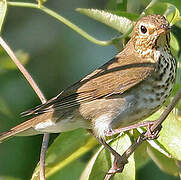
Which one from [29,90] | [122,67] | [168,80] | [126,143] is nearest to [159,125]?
[126,143]

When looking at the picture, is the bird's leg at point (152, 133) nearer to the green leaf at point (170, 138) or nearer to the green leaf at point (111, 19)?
the green leaf at point (170, 138)

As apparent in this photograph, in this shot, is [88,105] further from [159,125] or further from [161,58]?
[159,125]

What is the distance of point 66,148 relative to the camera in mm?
4340

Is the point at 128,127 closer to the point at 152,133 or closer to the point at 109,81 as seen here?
the point at 152,133

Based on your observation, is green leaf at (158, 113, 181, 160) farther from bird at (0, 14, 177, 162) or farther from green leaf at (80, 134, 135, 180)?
bird at (0, 14, 177, 162)

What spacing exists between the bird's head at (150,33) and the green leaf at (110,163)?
2.47 feet

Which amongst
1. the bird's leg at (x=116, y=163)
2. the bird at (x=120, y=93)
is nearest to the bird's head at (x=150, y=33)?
the bird at (x=120, y=93)

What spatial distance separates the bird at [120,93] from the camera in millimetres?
4535

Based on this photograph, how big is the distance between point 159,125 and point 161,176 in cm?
239

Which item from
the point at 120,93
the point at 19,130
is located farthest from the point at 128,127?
the point at 19,130

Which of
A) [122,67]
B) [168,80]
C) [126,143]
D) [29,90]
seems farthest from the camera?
[29,90]

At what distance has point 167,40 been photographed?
458 cm

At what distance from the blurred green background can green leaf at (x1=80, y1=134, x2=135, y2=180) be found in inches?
45.6

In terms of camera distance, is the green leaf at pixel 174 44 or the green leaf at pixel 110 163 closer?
the green leaf at pixel 110 163
